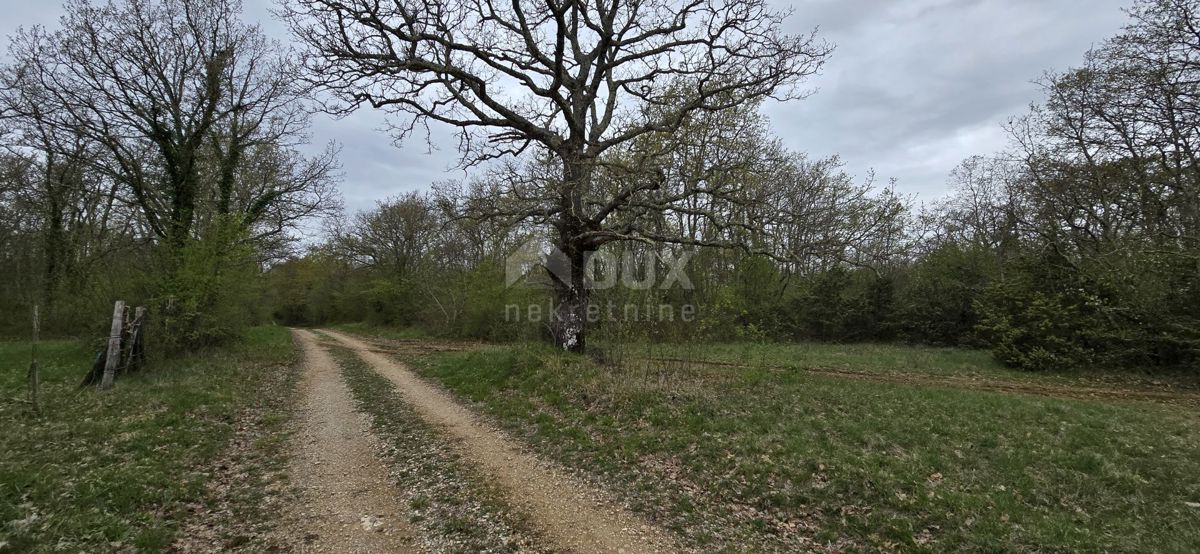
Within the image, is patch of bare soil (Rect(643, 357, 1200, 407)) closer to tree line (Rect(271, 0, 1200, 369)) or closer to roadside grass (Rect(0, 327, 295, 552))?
tree line (Rect(271, 0, 1200, 369))

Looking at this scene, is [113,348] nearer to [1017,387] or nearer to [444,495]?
[444,495]

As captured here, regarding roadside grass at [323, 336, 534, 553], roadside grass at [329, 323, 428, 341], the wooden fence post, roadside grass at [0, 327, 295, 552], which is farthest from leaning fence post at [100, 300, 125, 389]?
roadside grass at [329, 323, 428, 341]

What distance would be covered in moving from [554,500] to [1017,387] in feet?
37.7

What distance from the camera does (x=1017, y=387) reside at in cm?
1130

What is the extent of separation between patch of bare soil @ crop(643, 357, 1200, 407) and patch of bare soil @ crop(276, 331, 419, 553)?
5696 millimetres

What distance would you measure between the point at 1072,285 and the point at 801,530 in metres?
16.0

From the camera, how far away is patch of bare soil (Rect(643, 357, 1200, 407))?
1021 cm

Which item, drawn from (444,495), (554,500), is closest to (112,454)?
(444,495)

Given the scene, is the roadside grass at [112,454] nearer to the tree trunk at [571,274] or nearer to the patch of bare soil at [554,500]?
the patch of bare soil at [554,500]

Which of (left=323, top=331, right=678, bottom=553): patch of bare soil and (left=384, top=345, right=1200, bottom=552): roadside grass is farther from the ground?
(left=384, top=345, right=1200, bottom=552): roadside grass

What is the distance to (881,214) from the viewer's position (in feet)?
77.4

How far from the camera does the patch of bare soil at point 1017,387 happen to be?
10.2 meters

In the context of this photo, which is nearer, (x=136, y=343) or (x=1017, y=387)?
(x=1017, y=387)

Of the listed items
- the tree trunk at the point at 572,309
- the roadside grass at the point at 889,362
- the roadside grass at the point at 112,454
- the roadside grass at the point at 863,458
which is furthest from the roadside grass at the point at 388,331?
the roadside grass at the point at 863,458
